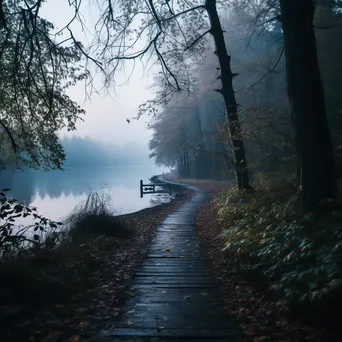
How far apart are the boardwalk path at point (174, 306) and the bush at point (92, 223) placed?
6.32 feet

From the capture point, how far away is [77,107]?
802cm

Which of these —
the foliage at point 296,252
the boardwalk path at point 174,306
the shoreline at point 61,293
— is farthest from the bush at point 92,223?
the foliage at point 296,252

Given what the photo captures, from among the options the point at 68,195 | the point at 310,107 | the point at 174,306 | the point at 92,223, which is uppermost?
the point at 310,107

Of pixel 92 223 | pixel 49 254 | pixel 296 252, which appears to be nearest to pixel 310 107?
pixel 296 252

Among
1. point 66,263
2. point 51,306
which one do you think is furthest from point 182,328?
point 66,263

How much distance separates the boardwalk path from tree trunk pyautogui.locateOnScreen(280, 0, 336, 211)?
2129 mm

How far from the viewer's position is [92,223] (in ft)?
27.2

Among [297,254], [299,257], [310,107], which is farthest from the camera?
[310,107]

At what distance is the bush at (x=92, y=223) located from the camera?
7.91 metres

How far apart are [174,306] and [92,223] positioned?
191 inches

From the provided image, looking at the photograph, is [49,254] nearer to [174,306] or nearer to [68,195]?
[174,306]

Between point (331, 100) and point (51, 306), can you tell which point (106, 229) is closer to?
point (51, 306)

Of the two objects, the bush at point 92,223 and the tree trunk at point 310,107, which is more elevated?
the tree trunk at point 310,107

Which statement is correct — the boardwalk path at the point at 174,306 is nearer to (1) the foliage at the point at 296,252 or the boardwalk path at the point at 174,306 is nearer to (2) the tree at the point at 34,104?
(1) the foliage at the point at 296,252
